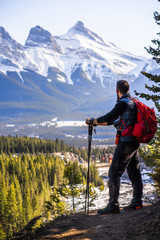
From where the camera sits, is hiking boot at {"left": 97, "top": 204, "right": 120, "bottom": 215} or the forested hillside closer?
hiking boot at {"left": 97, "top": 204, "right": 120, "bottom": 215}

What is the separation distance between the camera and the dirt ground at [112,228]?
691 centimetres

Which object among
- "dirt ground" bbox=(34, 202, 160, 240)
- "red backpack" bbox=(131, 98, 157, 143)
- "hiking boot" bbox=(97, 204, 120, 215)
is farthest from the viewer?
"hiking boot" bbox=(97, 204, 120, 215)

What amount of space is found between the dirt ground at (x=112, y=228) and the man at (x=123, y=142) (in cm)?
77

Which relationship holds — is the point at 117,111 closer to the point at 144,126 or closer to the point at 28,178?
the point at 144,126

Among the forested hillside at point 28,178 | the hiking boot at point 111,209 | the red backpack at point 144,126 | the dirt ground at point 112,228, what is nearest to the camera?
the dirt ground at point 112,228

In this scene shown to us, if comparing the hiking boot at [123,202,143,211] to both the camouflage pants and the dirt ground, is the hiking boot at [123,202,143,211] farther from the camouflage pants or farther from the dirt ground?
the dirt ground

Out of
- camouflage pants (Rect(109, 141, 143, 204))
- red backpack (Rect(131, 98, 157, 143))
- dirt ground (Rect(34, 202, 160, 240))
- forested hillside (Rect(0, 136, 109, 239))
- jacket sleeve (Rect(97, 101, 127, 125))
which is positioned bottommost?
forested hillside (Rect(0, 136, 109, 239))

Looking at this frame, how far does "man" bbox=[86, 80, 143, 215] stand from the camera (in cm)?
846

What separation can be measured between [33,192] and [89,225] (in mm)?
83777

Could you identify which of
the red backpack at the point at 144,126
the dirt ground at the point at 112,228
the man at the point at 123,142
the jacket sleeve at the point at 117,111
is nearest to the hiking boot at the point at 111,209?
the man at the point at 123,142

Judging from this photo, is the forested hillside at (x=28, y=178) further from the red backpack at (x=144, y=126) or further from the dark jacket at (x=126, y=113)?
the red backpack at (x=144, y=126)

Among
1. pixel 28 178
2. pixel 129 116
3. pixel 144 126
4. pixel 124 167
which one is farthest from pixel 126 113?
pixel 28 178

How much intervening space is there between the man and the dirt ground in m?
0.77

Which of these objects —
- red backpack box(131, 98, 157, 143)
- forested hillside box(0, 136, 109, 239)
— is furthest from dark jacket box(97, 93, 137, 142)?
forested hillside box(0, 136, 109, 239)
